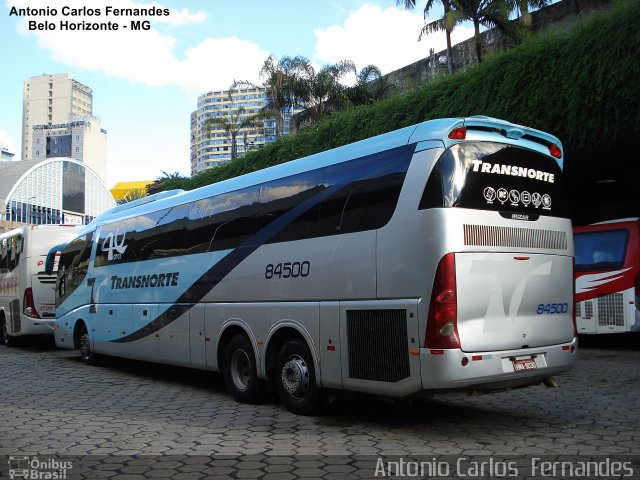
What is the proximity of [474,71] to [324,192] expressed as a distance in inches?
339

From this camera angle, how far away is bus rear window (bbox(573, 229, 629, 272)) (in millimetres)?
13492

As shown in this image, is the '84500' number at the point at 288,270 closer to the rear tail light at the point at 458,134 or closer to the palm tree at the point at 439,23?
the rear tail light at the point at 458,134

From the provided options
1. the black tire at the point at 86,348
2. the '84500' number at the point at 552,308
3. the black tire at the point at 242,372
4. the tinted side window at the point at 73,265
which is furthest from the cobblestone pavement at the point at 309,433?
the tinted side window at the point at 73,265

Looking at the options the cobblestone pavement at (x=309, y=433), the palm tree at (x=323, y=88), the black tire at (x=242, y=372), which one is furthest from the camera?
the palm tree at (x=323, y=88)

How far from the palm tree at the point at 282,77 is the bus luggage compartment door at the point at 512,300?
3430 cm

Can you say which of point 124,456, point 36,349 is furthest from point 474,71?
point 36,349

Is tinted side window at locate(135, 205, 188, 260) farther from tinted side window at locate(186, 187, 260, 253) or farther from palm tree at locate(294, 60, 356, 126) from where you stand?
palm tree at locate(294, 60, 356, 126)

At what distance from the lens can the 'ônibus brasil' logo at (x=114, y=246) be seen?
39.2ft

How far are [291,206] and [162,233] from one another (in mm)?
3607

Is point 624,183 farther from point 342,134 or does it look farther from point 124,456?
point 124,456

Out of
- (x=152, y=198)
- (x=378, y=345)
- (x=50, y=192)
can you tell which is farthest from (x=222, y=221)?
(x=50, y=192)

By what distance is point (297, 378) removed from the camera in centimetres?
743

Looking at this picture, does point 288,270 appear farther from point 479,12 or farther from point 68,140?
point 68,140

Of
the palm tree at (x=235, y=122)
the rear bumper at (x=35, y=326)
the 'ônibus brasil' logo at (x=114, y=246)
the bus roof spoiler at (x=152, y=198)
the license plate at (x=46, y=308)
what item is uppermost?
the palm tree at (x=235, y=122)
